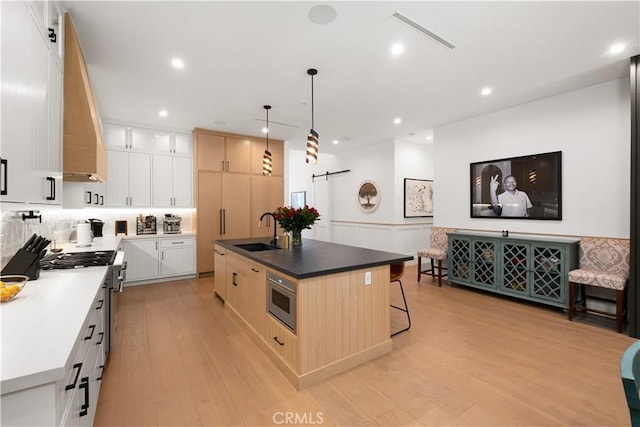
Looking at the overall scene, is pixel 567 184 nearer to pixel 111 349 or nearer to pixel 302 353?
pixel 302 353

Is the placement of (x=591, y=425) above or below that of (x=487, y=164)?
below

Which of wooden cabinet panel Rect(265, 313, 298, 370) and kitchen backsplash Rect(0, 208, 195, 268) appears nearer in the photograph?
kitchen backsplash Rect(0, 208, 195, 268)

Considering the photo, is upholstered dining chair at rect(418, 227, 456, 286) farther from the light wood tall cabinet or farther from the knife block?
the knife block

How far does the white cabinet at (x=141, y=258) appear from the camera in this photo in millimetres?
4961

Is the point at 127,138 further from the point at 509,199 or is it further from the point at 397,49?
the point at 509,199

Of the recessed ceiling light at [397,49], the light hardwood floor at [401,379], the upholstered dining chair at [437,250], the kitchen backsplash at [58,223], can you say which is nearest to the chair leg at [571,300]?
the light hardwood floor at [401,379]

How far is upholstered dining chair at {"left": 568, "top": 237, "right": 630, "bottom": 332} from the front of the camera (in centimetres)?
309

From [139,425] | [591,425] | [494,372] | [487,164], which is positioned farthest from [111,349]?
[487,164]

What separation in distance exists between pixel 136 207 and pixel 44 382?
5.04 metres

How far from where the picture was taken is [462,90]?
3758 millimetres

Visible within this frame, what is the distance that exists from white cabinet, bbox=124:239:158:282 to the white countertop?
3368mm

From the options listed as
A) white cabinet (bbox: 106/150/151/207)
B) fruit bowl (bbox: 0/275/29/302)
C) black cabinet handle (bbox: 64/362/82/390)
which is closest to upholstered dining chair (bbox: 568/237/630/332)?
black cabinet handle (bbox: 64/362/82/390)

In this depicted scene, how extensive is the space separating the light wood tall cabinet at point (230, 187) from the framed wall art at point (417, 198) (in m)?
2.82

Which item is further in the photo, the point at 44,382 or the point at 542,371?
the point at 542,371
